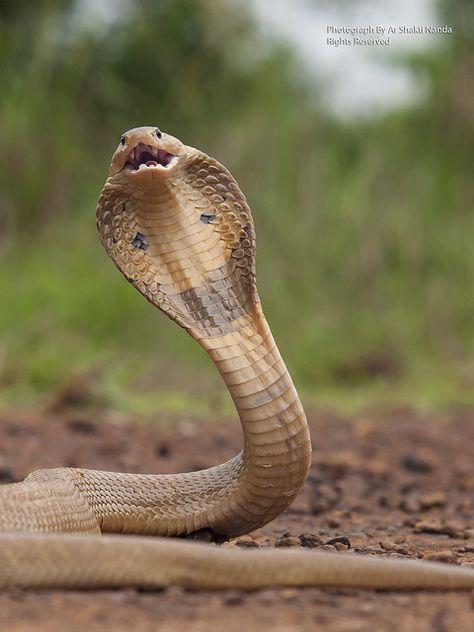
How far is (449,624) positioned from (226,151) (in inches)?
412

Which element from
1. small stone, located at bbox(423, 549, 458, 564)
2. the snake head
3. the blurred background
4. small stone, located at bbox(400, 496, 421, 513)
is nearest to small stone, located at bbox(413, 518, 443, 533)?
small stone, located at bbox(400, 496, 421, 513)

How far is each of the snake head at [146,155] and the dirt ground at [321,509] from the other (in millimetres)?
1226

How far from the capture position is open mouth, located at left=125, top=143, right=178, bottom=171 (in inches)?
153

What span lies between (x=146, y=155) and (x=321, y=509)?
1.99 meters

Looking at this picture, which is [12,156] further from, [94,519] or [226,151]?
[94,519]

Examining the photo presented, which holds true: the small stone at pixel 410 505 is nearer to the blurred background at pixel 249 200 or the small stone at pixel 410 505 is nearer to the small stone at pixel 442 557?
the small stone at pixel 442 557

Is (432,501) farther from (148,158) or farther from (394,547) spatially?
(148,158)

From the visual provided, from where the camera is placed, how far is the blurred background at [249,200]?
36.9ft

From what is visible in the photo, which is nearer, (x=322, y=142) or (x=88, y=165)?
(x=88, y=165)

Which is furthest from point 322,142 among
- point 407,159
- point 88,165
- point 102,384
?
point 102,384

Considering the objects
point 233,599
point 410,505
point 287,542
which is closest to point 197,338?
point 287,542

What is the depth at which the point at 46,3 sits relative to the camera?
519 inches

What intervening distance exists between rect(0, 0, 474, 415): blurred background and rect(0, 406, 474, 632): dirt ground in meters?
1.82

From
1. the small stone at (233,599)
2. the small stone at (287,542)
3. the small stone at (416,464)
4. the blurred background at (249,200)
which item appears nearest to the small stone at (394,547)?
the small stone at (287,542)
